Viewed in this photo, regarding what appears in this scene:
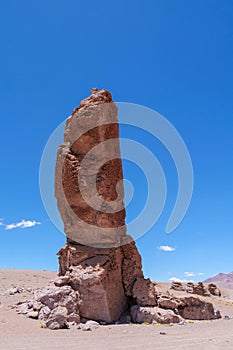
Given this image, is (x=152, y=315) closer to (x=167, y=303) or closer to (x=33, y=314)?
(x=167, y=303)

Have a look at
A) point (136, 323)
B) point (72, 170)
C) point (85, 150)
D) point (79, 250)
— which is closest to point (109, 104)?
point (85, 150)

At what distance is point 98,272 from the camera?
13.8 meters

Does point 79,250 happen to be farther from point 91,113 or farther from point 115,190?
point 91,113

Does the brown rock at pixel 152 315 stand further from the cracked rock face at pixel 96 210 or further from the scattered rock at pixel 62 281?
the scattered rock at pixel 62 281

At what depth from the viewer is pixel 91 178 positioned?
15148 mm

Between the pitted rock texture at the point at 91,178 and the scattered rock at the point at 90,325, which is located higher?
the pitted rock texture at the point at 91,178

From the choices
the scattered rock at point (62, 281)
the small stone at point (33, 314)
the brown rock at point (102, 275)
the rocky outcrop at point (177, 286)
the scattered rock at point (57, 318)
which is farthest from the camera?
the rocky outcrop at point (177, 286)

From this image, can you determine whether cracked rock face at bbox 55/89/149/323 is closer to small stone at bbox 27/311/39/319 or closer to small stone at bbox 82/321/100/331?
small stone at bbox 82/321/100/331

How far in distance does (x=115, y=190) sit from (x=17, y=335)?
7.23 m

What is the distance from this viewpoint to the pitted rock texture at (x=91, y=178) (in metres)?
15.0

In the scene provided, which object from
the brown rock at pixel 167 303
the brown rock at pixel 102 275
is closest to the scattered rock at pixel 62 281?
the brown rock at pixel 102 275

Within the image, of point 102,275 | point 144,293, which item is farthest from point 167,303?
point 102,275

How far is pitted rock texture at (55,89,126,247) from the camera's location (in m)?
15.0

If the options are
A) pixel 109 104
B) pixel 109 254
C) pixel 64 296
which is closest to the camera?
pixel 64 296
